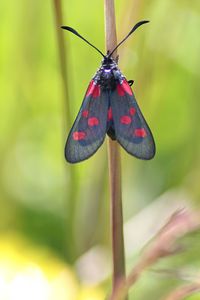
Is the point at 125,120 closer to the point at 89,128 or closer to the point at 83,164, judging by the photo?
the point at 89,128

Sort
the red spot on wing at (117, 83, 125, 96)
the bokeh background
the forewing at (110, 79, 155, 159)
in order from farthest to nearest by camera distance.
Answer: the bokeh background, the red spot on wing at (117, 83, 125, 96), the forewing at (110, 79, 155, 159)

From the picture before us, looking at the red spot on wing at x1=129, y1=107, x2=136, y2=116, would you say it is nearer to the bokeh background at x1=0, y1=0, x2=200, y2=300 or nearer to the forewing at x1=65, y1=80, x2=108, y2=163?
the forewing at x1=65, y1=80, x2=108, y2=163

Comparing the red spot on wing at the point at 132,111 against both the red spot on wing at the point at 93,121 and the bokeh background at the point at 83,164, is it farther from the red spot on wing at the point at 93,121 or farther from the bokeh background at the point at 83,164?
the bokeh background at the point at 83,164

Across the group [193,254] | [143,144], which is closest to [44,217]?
[193,254]

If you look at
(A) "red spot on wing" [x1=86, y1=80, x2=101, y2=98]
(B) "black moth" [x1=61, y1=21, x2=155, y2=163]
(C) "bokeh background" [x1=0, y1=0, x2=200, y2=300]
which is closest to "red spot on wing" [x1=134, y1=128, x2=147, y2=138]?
(B) "black moth" [x1=61, y1=21, x2=155, y2=163]

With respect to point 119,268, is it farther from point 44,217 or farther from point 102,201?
point 44,217

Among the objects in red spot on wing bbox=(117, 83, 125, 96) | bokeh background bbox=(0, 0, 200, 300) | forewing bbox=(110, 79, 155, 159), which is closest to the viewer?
forewing bbox=(110, 79, 155, 159)
